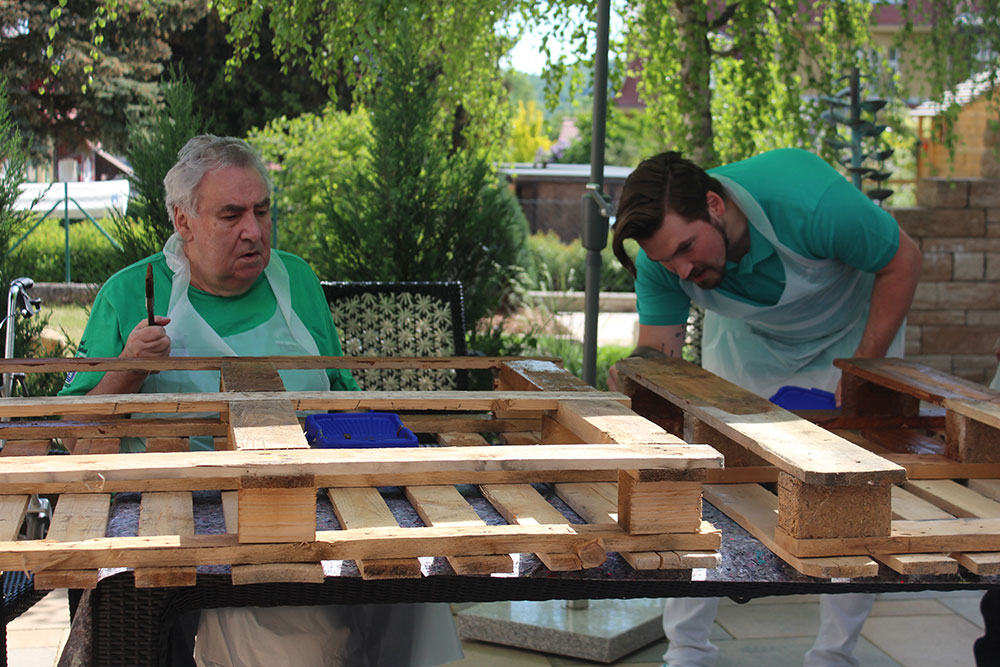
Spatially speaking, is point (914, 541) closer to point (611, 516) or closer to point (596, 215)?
point (611, 516)

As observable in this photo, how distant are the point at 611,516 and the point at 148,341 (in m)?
1.19

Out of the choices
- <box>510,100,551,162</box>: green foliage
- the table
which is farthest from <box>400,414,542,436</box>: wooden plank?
<box>510,100,551,162</box>: green foliage

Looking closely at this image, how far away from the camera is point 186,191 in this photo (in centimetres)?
261

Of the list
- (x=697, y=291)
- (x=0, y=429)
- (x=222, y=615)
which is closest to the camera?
(x=222, y=615)

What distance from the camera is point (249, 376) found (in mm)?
2055

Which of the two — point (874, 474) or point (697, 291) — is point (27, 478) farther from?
point (697, 291)

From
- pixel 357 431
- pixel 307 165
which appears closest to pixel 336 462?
pixel 357 431

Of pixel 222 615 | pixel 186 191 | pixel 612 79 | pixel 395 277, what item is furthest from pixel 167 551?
pixel 612 79

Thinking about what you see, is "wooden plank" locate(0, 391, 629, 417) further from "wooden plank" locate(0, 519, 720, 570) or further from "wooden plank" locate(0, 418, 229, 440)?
"wooden plank" locate(0, 519, 720, 570)

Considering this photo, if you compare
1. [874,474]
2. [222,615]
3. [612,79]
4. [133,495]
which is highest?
[612,79]

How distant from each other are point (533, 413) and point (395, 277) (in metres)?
2.69

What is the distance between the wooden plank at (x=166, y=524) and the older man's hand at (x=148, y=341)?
25.7 inches

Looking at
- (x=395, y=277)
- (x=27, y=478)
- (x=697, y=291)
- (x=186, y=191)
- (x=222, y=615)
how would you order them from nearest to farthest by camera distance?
(x=27, y=478)
(x=222, y=615)
(x=186, y=191)
(x=697, y=291)
(x=395, y=277)

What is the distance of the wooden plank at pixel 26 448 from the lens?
1894 millimetres
